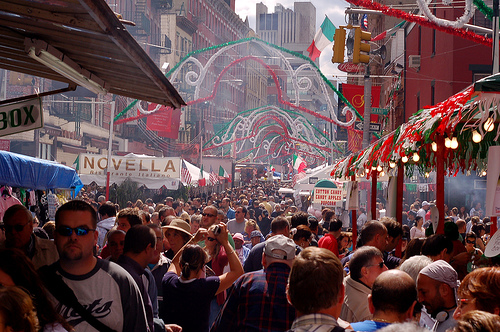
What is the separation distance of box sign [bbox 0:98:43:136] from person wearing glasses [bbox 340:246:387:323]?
379 centimetres

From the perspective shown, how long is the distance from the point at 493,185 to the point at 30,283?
5039 mm

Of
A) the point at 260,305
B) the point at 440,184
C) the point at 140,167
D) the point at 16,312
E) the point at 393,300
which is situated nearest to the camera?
the point at 16,312

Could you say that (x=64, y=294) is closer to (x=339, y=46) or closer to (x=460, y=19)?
(x=460, y=19)

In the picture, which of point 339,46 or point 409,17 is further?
point 339,46

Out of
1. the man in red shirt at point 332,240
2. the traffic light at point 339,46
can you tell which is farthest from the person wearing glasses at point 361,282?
the traffic light at point 339,46

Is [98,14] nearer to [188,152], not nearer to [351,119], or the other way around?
[351,119]

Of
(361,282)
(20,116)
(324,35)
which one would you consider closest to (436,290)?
(361,282)

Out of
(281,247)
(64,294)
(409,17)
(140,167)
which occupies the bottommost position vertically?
(64,294)

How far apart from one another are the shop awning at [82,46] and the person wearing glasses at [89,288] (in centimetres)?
139

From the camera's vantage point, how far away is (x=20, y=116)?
22.6ft

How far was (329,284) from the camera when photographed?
348 cm

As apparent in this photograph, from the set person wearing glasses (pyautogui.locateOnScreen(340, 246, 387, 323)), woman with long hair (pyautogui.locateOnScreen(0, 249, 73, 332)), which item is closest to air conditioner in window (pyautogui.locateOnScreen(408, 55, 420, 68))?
person wearing glasses (pyautogui.locateOnScreen(340, 246, 387, 323))

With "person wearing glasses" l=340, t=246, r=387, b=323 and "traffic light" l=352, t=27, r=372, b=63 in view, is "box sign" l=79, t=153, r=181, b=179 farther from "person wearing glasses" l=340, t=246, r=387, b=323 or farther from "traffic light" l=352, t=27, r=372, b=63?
"person wearing glasses" l=340, t=246, r=387, b=323

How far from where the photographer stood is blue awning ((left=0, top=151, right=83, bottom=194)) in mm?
9898
